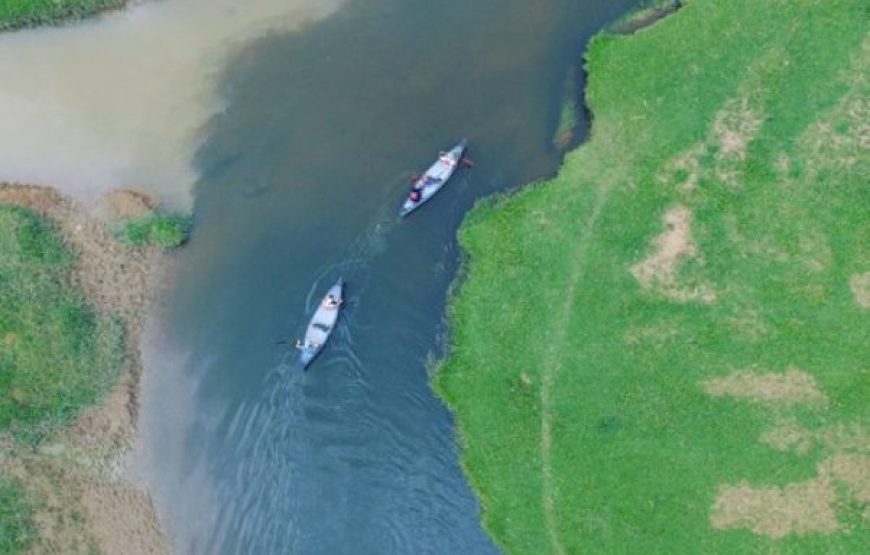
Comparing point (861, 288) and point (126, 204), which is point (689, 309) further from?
point (126, 204)

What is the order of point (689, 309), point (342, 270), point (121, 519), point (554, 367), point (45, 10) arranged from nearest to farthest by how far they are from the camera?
1. point (689, 309)
2. point (554, 367)
3. point (121, 519)
4. point (342, 270)
5. point (45, 10)

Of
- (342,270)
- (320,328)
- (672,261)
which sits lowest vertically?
(672,261)

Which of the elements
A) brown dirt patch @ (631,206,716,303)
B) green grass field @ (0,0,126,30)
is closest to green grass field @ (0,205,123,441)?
green grass field @ (0,0,126,30)

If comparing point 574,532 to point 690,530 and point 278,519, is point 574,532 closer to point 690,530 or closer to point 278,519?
point 690,530

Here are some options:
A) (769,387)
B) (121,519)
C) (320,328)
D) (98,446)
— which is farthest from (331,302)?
(769,387)

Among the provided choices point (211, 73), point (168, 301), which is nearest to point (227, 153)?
point (211, 73)

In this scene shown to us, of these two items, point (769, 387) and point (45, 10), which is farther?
point (45, 10)

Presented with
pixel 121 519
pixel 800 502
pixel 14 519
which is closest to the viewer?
pixel 800 502
